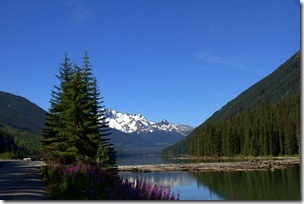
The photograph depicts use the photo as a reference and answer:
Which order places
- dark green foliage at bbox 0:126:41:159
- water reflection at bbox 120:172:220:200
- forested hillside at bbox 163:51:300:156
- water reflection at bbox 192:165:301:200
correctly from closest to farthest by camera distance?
water reflection at bbox 192:165:301:200, water reflection at bbox 120:172:220:200, forested hillside at bbox 163:51:300:156, dark green foliage at bbox 0:126:41:159

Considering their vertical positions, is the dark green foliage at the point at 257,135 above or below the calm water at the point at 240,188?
above

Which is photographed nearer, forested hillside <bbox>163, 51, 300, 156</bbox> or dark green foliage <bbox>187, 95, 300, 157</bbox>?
forested hillside <bbox>163, 51, 300, 156</bbox>

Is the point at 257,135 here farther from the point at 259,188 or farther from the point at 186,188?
the point at 259,188

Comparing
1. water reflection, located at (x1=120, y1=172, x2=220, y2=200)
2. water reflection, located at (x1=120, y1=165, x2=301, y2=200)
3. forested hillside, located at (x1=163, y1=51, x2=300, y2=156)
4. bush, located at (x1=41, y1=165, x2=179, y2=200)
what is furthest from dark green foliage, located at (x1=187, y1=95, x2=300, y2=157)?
bush, located at (x1=41, y1=165, x2=179, y2=200)

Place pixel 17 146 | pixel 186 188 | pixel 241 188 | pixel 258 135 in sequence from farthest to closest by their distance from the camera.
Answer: pixel 17 146 → pixel 258 135 → pixel 186 188 → pixel 241 188

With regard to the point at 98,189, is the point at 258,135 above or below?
above

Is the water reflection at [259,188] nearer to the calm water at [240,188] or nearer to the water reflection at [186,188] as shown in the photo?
the calm water at [240,188]

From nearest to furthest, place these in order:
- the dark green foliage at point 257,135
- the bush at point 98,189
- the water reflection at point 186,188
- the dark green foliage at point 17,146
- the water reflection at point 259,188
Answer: the bush at point 98,189 → the water reflection at point 259,188 → the water reflection at point 186,188 → the dark green foliage at point 257,135 → the dark green foliage at point 17,146

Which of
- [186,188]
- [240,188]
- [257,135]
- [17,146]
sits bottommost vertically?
[186,188]

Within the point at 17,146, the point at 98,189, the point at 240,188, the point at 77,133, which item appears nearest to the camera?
the point at 98,189

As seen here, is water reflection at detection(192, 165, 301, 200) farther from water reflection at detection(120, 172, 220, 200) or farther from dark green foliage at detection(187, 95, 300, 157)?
dark green foliage at detection(187, 95, 300, 157)

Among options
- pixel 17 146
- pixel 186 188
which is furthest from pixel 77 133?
pixel 17 146

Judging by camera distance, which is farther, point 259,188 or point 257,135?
point 257,135

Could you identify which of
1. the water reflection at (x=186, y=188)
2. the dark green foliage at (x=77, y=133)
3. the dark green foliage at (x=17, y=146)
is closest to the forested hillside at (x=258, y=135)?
the water reflection at (x=186, y=188)
